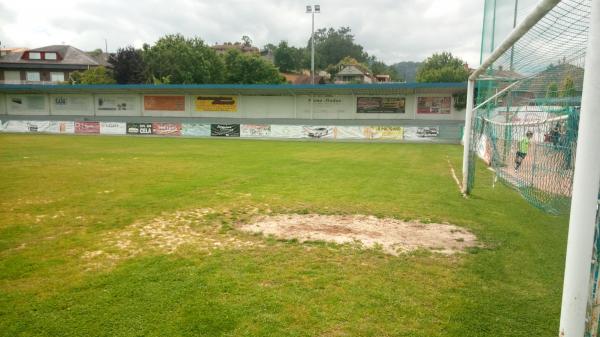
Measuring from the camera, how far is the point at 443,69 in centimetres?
7850

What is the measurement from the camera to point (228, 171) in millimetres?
16172

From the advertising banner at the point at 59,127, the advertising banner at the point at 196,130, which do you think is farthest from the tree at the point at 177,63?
the advertising banner at the point at 196,130

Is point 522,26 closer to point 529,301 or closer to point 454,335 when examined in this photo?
point 529,301

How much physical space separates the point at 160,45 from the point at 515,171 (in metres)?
64.5

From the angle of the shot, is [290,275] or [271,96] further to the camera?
[271,96]

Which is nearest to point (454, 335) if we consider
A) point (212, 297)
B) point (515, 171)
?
point (212, 297)

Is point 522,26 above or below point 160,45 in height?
Result: below

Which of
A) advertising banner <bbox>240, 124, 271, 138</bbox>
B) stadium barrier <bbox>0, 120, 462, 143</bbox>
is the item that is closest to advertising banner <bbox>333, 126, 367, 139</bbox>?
stadium barrier <bbox>0, 120, 462, 143</bbox>

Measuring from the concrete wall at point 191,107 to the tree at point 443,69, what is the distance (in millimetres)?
40241

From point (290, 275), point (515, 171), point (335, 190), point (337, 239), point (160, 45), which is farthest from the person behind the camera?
point (160, 45)

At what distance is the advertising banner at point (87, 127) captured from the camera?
3972 centimetres

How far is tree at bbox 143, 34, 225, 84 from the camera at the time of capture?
64.0m

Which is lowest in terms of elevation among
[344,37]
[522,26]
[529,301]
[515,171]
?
[529,301]

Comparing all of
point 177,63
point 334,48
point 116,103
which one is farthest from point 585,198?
point 334,48
